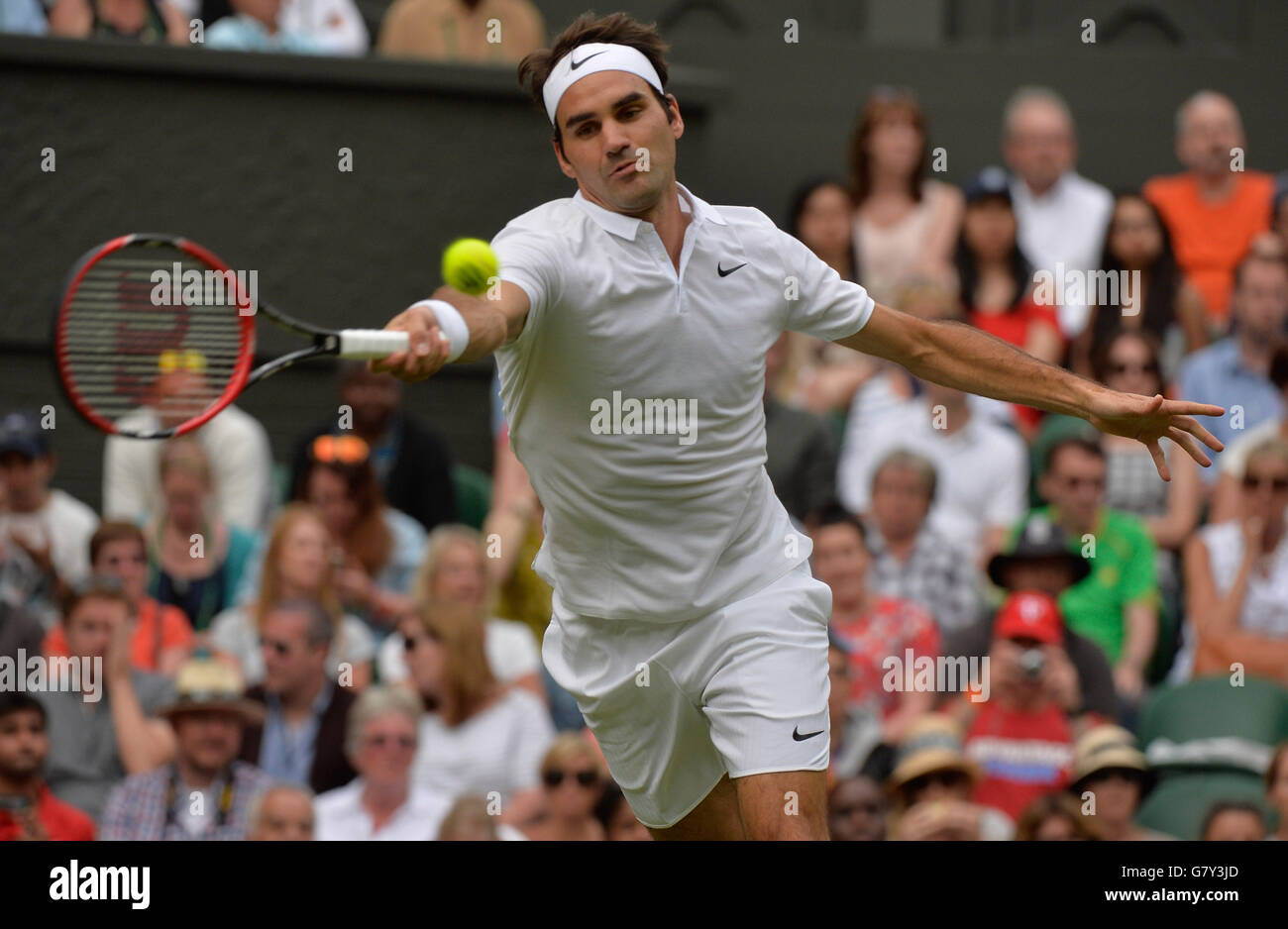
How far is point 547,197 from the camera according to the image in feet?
30.7

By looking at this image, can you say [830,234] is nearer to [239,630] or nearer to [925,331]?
[239,630]

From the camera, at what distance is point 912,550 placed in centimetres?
812

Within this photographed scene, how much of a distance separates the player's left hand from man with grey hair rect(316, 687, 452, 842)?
128 inches

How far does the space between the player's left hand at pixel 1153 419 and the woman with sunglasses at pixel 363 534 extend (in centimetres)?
376

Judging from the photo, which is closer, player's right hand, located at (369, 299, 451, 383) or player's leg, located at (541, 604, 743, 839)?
player's right hand, located at (369, 299, 451, 383)

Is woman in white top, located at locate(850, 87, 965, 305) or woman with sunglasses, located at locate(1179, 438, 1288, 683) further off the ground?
woman in white top, located at locate(850, 87, 965, 305)

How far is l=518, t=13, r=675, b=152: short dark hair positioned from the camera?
193 inches

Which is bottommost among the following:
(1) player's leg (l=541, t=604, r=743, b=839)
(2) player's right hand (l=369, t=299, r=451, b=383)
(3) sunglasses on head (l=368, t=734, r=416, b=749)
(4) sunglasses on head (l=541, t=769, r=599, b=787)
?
(4) sunglasses on head (l=541, t=769, r=599, b=787)

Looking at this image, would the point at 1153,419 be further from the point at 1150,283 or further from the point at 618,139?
the point at 1150,283

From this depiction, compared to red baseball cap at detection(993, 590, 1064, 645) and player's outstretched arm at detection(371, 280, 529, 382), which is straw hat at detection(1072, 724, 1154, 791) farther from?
player's outstretched arm at detection(371, 280, 529, 382)

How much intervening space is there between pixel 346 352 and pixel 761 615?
4.25ft

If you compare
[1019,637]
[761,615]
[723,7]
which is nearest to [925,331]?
[761,615]

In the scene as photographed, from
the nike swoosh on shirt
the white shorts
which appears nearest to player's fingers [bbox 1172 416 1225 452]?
the white shorts

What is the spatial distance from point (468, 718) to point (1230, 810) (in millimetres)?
2641
